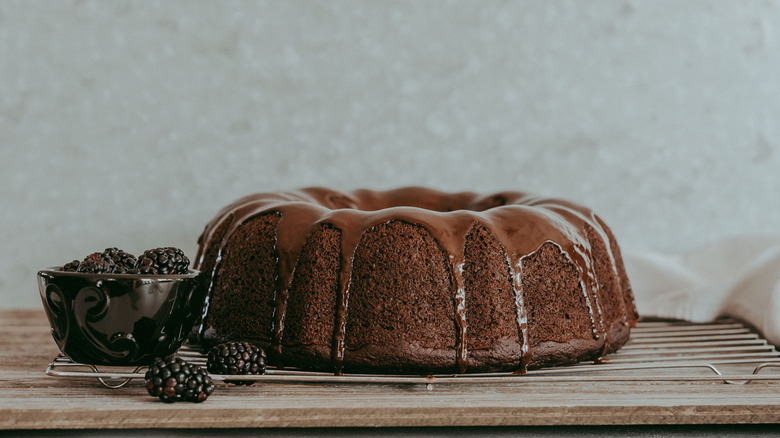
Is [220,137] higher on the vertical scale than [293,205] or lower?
higher

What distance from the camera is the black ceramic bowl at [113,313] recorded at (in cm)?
127

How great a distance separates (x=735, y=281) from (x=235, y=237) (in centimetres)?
132

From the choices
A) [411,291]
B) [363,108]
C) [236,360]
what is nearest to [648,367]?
[411,291]

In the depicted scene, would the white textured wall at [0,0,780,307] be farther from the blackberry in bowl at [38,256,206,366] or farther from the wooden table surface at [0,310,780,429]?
the wooden table surface at [0,310,780,429]

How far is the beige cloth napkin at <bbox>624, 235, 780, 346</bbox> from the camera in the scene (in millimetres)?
1819

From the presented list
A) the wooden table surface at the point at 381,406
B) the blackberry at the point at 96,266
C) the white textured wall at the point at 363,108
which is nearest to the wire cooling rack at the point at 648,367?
the wooden table surface at the point at 381,406

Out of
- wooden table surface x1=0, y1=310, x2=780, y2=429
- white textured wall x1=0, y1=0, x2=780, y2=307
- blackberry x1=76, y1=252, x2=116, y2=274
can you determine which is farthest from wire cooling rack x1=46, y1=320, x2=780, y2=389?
white textured wall x1=0, y1=0, x2=780, y2=307

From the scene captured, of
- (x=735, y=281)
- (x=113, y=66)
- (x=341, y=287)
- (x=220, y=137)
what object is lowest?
(x=735, y=281)

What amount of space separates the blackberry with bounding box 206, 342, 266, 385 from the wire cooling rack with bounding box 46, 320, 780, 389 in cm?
4

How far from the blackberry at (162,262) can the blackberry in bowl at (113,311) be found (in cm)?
2

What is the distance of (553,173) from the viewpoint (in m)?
2.35

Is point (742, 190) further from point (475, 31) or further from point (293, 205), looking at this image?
point (293, 205)

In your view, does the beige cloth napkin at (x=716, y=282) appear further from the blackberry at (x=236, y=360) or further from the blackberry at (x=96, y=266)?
the blackberry at (x=96, y=266)

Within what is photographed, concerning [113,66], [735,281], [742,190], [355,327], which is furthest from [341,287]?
[742,190]
